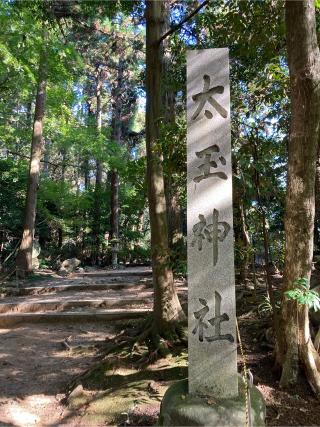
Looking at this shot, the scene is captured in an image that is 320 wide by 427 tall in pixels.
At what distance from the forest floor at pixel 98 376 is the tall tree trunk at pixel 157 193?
594 mm

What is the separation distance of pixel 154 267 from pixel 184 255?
47 cm

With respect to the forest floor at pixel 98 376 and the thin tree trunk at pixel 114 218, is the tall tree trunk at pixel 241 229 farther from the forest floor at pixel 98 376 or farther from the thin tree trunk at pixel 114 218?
the thin tree trunk at pixel 114 218

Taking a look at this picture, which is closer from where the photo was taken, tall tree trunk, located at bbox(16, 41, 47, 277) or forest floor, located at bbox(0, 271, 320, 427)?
forest floor, located at bbox(0, 271, 320, 427)

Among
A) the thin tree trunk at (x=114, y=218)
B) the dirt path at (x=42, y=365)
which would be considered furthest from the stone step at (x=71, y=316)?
the thin tree trunk at (x=114, y=218)

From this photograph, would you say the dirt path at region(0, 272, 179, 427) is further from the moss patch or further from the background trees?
the background trees

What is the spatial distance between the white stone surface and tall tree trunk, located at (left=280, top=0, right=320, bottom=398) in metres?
0.62

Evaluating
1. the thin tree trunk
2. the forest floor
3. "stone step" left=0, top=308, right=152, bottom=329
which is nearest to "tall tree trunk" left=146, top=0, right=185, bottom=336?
the forest floor

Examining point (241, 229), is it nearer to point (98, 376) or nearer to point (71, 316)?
point (98, 376)

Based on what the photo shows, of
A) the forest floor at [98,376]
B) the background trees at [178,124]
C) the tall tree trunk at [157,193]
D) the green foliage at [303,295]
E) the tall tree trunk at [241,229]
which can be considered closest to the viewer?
the green foliage at [303,295]

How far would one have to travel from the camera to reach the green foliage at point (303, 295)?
126 inches

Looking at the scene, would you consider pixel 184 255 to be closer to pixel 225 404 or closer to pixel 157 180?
pixel 157 180

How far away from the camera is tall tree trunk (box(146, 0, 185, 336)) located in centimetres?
542

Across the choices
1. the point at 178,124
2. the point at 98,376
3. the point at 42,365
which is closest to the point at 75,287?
the point at 42,365

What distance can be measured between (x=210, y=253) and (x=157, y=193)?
7.48ft
